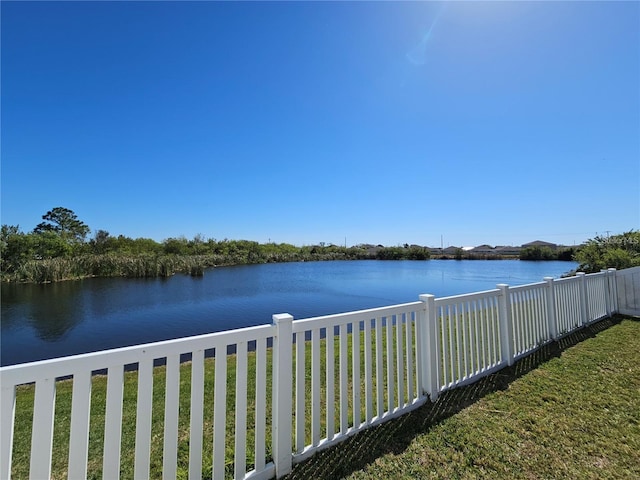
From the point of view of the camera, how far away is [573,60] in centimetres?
541

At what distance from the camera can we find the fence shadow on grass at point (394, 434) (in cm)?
167

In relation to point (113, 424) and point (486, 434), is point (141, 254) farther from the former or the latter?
point (486, 434)

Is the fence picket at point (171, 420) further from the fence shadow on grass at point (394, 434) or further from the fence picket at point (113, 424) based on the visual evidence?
the fence shadow on grass at point (394, 434)

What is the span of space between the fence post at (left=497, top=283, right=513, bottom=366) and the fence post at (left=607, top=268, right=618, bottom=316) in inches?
153

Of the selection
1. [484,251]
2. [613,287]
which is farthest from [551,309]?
[484,251]

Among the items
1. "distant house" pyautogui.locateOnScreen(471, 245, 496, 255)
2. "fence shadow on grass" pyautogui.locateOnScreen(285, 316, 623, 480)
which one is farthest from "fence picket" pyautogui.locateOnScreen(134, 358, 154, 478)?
"distant house" pyautogui.locateOnScreen(471, 245, 496, 255)

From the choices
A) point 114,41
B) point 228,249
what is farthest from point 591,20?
point 228,249

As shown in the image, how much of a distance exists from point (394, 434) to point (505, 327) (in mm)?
1931

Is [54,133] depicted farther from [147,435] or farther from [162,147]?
[147,435]

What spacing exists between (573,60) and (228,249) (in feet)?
100.0

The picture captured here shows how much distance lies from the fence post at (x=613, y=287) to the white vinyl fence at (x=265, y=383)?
2968 millimetres

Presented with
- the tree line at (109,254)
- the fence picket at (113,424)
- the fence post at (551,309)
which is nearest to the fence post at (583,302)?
the fence post at (551,309)

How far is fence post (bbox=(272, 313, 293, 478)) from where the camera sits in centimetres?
160

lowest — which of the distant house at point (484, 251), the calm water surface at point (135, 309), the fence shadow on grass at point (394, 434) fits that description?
the calm water surface at point (135, 309)
